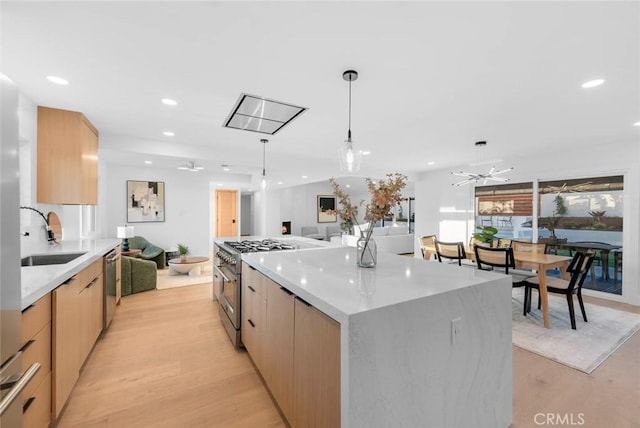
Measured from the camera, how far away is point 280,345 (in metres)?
1.67

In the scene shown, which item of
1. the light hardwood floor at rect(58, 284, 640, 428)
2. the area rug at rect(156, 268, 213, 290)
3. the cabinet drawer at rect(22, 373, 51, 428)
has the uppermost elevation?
the cabinet drawer at rect(22, 373, 51, 428)

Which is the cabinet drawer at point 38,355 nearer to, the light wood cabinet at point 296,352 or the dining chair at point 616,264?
the light wood cabinet at point 296,352

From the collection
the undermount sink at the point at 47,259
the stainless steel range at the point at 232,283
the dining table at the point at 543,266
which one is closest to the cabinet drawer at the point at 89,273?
the undermount sink at the point at 47,259

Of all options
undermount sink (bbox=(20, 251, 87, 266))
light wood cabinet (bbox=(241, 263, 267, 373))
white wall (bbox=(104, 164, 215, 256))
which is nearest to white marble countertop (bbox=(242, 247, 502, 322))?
light wood cabinet (bbox=(241, 263, 267, 373))

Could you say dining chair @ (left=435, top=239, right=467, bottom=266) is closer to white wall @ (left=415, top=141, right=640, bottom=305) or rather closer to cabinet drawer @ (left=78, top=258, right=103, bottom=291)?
white wall @ (left=415, top=141, right=640, bottom=305)

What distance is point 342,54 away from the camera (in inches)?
70.6

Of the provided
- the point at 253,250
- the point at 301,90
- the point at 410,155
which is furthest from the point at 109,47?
the point at 410,155

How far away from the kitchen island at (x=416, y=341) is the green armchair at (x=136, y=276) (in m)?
3.50

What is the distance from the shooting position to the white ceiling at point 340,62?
4.70 feet

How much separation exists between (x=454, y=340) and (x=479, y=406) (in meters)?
0.46

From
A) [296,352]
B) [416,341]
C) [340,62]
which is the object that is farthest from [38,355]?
[340,62]

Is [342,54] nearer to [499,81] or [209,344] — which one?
[499,81]

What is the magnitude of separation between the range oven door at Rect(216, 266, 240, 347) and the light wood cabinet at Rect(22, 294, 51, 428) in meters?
1.22

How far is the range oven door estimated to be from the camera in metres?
2.50
